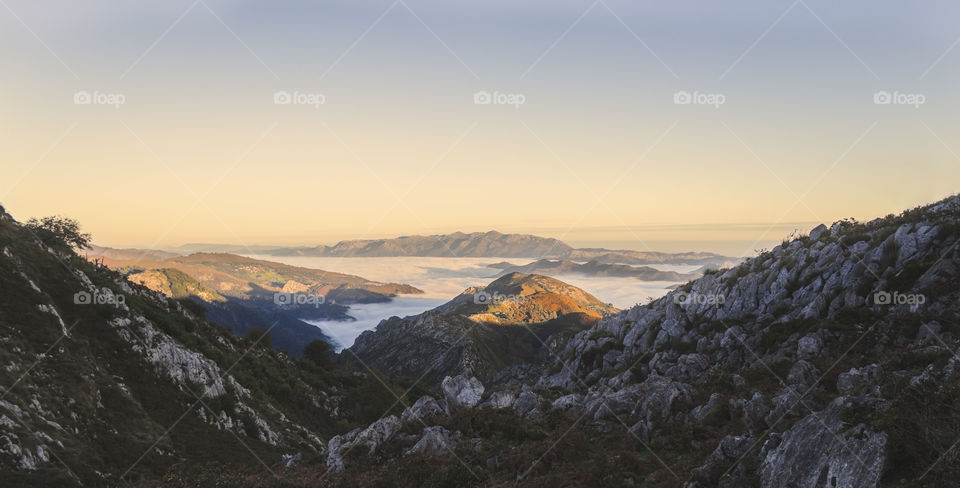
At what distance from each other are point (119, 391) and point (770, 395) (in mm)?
47977

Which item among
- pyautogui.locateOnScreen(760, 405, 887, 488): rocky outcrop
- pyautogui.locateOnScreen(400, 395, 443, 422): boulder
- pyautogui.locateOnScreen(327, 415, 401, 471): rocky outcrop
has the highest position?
pyautogui.locateOnScreen(760, 405, 887, 488): rocky outcrop

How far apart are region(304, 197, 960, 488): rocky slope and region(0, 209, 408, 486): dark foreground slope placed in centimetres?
1727

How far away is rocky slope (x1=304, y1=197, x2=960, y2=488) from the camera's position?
45.0 ft

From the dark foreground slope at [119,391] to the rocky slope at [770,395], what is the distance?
56.7 ft

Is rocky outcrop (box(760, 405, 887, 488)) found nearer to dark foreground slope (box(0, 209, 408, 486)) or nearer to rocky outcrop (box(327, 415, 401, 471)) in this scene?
rocky outcrop (box(327, 415, 401, 471))

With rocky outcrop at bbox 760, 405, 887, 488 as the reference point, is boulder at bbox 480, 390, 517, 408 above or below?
below

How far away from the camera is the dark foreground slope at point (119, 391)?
3186 cm

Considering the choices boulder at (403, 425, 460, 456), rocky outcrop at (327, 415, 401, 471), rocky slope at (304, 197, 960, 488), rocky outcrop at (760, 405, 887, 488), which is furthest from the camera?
rocky outcrop at (327, 415, 401, 471)

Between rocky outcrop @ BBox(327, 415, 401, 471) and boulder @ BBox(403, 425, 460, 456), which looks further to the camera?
rocky outcrop @ BBox(327, 415, 401, 471)

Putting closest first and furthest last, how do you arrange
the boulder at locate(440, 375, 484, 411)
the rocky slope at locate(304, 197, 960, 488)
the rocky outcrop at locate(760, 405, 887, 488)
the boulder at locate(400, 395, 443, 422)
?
the rocky outcrop at locate(760, 405, 887, 488)
the rocky slope at locate(304, 197, 960, 488)
the boulder at locate(400, 395, 443, 422)
the boulder at locate(440, 375, 484, 411)

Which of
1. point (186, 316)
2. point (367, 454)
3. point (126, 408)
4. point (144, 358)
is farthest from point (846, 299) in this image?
point (186, 316)

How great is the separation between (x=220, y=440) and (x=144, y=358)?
12.8 meters

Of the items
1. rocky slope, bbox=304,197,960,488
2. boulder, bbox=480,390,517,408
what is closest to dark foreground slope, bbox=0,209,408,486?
rocky slope, bbox=304,197,960,488

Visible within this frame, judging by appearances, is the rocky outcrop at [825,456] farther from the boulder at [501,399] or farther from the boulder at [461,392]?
the boulder at [461,392]
